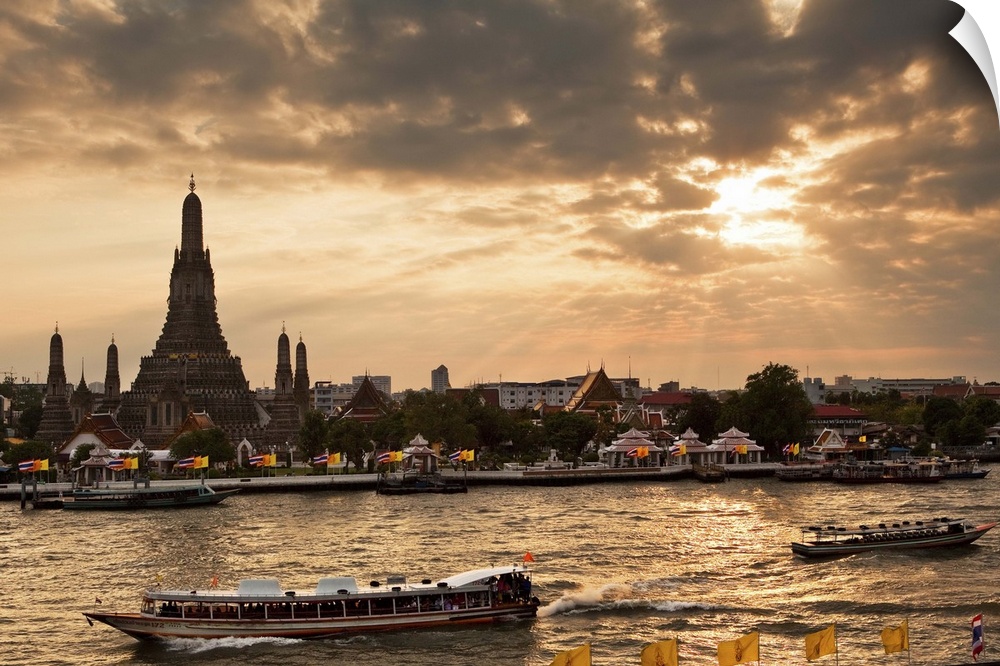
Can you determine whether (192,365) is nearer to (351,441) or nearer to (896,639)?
(351,441)

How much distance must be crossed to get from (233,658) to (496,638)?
4.11 m

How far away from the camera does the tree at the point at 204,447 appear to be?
157ft

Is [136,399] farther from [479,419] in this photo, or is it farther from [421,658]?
[421,658]

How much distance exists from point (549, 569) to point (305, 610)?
21.0 feet

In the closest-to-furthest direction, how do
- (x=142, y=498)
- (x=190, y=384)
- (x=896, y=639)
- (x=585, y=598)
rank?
(x=896, y=639) → (x=585, y=598) → (x=142, y=498) → (x=190, y=384)

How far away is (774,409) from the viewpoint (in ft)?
177

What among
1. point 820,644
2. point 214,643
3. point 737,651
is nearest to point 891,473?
point 214,643

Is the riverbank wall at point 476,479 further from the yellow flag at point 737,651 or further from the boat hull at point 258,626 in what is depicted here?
the yellow flag at point 737,651

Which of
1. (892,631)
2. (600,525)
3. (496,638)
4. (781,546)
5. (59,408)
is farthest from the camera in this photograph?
(59,408)

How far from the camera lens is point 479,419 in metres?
55.1

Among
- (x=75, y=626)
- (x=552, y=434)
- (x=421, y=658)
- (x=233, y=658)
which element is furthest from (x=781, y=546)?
(x=552, y=434)

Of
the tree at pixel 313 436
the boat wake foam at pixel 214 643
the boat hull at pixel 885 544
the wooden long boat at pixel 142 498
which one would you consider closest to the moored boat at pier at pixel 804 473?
A: the tree at pixel 313 436

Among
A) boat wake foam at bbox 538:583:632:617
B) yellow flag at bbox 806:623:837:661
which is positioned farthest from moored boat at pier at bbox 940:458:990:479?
yellow flag at bbox 806:623:837:661

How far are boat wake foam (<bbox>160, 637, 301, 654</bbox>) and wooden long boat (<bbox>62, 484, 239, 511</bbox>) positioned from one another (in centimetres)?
2115
